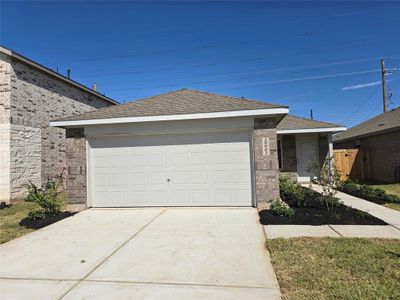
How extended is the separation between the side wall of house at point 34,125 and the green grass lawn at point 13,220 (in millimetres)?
1003

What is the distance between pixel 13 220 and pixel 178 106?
5.98m

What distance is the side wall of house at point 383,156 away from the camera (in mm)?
14977

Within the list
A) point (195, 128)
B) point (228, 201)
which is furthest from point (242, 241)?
point (195, 128)

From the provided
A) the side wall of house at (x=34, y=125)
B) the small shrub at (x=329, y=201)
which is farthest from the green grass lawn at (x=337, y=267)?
the side wall of house at (x=34, y=125)

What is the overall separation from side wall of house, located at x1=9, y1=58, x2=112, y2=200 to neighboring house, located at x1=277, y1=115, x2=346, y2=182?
1095 cm

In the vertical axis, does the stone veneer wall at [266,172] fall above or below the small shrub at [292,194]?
above

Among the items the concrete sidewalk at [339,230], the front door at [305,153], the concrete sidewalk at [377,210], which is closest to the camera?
the concrete sidewalk at [339,230]

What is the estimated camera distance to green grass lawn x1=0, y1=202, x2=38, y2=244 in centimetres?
665

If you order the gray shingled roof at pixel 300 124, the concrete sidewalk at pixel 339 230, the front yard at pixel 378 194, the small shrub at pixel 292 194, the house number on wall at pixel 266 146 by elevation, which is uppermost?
the gray shingled roof at pixel 300 124

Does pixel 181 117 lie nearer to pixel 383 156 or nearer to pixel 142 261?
pixel 142 261

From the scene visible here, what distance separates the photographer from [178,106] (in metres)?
9.67

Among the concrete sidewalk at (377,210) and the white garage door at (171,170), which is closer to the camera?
the concrete sidewalk at (377,210)

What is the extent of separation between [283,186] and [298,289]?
6.94 m

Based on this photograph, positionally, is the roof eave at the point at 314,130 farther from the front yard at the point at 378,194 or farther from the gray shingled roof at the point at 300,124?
the front yard at the point at 378,194
